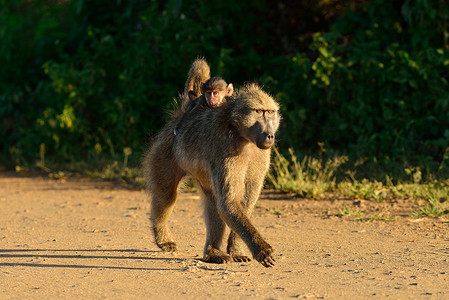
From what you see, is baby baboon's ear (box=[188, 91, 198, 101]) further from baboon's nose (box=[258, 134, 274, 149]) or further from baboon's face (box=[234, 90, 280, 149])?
baboon's nose (box=[258, 134, 274, 149])

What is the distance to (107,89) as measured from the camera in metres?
10.9

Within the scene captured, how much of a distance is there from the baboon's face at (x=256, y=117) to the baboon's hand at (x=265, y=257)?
0.70 m

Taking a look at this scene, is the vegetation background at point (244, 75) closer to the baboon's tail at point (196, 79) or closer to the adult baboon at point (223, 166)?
the baboon's tail at point (196, 79)

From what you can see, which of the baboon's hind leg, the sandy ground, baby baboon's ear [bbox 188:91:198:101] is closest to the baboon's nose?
the sandy ground

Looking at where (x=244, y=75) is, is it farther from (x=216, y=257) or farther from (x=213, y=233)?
(x=216, y=257)

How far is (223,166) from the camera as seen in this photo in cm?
465

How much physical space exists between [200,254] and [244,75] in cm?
552

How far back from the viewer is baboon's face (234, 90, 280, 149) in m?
4.55

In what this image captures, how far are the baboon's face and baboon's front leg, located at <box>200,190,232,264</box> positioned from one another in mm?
632

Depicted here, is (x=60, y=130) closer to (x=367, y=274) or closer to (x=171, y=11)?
(x=171, y=11)


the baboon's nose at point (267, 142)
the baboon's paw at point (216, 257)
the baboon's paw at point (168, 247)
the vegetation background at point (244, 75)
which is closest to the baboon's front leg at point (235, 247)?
the baboon's paw at point (216, 257)

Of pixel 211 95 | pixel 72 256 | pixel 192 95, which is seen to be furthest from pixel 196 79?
pixel 72 256

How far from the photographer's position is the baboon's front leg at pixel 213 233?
15.8 feet

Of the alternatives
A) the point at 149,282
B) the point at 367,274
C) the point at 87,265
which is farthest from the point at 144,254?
the point at 367,274
